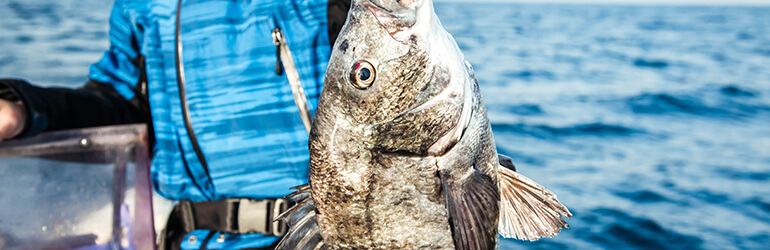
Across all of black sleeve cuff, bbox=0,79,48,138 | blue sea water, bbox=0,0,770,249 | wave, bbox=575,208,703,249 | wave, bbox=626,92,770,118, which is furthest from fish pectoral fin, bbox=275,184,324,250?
wave, bbox=626,92,770,118

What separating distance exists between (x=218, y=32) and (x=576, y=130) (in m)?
7.54

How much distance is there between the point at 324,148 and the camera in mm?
1556

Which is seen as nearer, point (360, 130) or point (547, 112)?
point (360, 130)

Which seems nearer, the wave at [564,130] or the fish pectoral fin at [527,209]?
the fish pectoral fin at [527,209]

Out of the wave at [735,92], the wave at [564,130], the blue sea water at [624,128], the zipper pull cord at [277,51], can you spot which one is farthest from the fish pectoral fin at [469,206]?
the wave at [735,92]

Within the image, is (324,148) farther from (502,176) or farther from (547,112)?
(547,112)

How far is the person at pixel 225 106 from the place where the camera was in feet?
7.55

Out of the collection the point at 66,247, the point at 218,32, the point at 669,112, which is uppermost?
the point at 669,112

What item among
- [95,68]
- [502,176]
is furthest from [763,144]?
[95,68]

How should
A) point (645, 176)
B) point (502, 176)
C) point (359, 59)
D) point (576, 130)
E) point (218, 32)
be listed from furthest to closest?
1. point (576, 130)
2. point (645, 176)
3. point (218, 32)
4. point (502, 176)
5. point (359, 59)

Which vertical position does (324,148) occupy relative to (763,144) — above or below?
below

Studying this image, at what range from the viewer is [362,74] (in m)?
1.49

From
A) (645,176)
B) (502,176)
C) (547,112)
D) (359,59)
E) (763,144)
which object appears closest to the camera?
(359,59)

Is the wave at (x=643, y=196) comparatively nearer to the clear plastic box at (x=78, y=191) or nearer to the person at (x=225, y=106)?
the person at (x=225, y=106)
